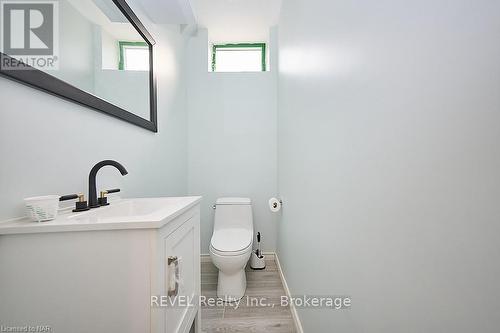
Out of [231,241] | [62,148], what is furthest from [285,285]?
[62,148]

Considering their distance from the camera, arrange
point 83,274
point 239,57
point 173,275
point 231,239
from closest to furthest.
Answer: point 83,274 < point 173,275 < point 231,239 < point 239,57

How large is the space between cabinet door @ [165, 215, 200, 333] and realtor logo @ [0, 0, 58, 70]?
722 mm

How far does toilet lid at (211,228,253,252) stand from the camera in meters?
1.56

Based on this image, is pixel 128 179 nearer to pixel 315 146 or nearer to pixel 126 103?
pixel 126 103

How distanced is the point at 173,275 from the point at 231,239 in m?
1.10

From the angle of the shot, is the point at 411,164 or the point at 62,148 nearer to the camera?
the point at 411,164

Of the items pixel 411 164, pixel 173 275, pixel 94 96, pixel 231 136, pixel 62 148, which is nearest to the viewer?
pixel 411 164

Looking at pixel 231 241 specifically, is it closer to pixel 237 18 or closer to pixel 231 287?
pixel 231 287

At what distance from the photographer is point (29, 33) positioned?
67cm

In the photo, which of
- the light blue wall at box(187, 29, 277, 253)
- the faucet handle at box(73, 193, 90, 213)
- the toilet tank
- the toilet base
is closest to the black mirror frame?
the faucet handle at box(73, 193, 90, 213)

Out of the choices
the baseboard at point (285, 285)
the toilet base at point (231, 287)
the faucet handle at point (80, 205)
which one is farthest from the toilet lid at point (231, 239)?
the faucet handle at point (80, 205)

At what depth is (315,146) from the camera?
1.03m

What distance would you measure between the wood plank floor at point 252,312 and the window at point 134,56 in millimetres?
1732

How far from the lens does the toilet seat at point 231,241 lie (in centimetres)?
151
